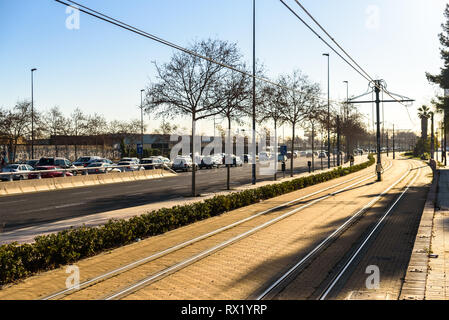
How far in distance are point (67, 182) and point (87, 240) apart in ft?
72.8

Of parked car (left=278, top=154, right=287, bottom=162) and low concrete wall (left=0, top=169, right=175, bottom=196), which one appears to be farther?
parked car (left=278, top=154, right=287, bottom=162)

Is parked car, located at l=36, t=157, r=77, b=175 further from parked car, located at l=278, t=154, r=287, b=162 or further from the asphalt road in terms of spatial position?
parked car, located at l=278, t=154, r=287, b=162

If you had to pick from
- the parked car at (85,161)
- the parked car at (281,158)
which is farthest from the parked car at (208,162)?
the parked car at (85,161)

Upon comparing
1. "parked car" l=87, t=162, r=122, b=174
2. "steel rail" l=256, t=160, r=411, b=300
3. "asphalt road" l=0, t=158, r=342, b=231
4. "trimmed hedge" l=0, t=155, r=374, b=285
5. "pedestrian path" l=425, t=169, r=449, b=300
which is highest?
"parked car" l=87, t=162, r=122, b=174

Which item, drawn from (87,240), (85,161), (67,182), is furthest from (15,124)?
(87,240)

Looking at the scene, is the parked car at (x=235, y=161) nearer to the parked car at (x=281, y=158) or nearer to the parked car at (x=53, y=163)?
the parked car at (x=281, y=158)

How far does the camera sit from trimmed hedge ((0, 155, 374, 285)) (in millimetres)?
8773

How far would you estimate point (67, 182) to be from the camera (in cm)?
3136

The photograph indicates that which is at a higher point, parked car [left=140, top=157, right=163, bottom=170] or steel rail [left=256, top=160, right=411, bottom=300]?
parked car [left=140, top=157, right=163, bottom=170]

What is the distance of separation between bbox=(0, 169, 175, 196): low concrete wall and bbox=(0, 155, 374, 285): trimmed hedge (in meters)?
15.8

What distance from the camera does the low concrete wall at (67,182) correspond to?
2729 cm

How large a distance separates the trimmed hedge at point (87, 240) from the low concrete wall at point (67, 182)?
15783 mm

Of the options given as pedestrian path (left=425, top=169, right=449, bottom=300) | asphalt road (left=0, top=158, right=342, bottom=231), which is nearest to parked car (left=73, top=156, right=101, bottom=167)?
asphalt road (left=0, top=158, right=342, bottom=231)
